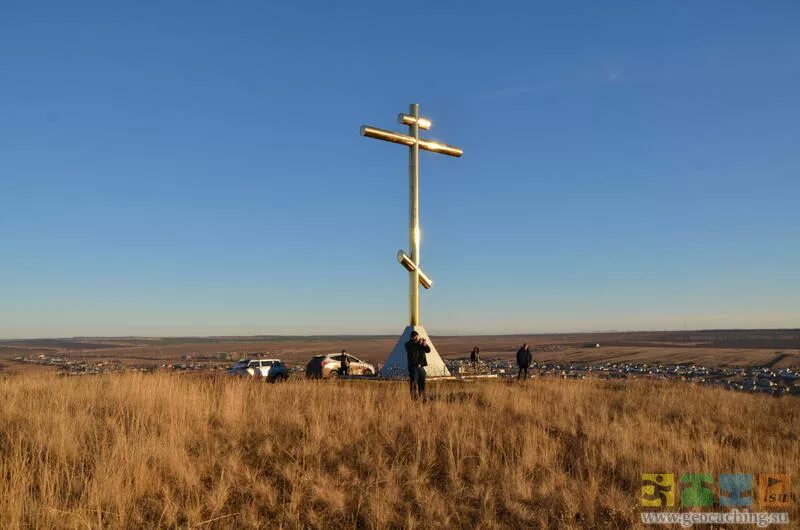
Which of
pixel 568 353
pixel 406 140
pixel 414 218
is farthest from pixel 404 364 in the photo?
pixel 568 353

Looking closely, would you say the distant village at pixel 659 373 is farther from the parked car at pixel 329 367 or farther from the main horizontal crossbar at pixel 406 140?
the main horizontal crossbar at pixel 406 140

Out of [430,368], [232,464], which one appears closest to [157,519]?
[232,464]

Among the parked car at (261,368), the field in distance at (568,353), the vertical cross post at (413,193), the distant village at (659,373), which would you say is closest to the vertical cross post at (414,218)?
the vertical cross post at (413,193)

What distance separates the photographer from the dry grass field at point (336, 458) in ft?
21.3

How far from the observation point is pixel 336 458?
8.09 meters

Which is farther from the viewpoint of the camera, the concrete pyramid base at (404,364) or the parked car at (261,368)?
the parked car at (261,368)

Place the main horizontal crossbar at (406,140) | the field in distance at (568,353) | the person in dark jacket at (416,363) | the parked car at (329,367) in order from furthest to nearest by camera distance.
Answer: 1. the field in distance at (568,353)
2. the parked car at (329,367)
3. the main horizontal crossbar at (406,140)
4. the person in dark jacket at (416,363)

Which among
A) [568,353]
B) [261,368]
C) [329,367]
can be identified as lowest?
[568,353]

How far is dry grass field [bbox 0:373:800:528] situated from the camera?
21.3 ft

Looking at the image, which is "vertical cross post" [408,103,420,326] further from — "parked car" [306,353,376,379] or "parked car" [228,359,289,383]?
"parked car" [228,359,289,383]

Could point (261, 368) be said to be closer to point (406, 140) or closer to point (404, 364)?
point (404, 364)

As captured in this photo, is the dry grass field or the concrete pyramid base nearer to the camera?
the dry grass field

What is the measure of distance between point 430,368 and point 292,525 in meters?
13.8

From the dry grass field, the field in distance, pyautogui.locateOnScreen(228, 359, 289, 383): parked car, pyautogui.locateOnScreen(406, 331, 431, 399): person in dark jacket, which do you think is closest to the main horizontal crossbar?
pyautogui.locateOnScreen(406, 331, 431, 399): person in dark jacket
